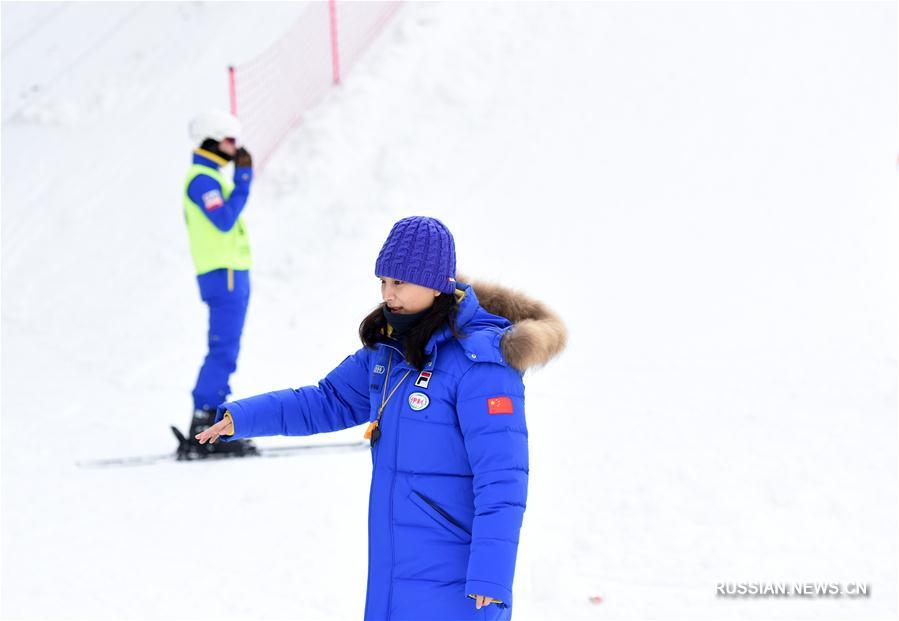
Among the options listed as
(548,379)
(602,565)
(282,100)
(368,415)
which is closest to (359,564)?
(602,565)

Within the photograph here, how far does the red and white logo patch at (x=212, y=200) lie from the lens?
17.1ft

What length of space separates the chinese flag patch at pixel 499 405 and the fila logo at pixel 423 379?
178 millimetres

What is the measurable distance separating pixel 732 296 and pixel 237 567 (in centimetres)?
440

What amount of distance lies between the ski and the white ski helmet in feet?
5.74

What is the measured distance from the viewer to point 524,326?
99.3 inches

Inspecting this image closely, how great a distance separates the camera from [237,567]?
4.20 metres

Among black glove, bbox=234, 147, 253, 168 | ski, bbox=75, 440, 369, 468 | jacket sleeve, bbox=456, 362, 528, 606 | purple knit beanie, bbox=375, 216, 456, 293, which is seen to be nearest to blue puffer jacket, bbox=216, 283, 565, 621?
jacket sleeve, bbox=456, 362, 528, 606

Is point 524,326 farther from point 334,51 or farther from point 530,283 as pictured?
point 334,51

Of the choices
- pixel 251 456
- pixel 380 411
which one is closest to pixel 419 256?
pixel 380 411

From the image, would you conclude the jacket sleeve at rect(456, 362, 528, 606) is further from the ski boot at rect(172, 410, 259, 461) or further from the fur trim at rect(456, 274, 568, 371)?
the ski boot at rect(172, 410, 259, 461)

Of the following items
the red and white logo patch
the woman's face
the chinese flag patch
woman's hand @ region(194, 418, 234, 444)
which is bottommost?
woman's hand @ region(194, 418, 234, 444)

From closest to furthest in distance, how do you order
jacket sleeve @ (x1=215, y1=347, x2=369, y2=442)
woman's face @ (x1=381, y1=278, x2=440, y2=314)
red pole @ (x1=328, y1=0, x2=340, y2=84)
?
woman's face @ (x1=381, y1=278, x2=440, y2=314)
jacket sleeve @ (x1=215, y1=347, x2=369, y2=442)
red pole @ (x1=328, y1=0, x2=340, y2=84)

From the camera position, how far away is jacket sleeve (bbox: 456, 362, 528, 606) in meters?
2.32

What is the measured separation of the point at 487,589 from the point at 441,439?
15.2 inches
